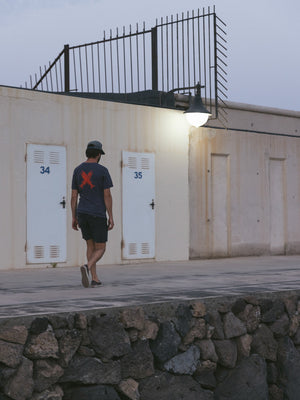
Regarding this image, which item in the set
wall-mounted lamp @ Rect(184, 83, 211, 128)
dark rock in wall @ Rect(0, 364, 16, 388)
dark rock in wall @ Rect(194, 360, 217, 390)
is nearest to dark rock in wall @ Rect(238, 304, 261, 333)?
dark rock in wall @ Rect(194, 360, 217, 390)

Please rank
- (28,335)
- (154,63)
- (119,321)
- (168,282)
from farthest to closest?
(154,63) < (168,282) < (119,321) < (28,335)

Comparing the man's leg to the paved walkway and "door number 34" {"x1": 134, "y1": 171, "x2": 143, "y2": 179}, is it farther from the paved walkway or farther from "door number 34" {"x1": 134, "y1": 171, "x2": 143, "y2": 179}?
"door number 34" {"x1": 134, "y1": 171, "x2": 143, "y2": 179}

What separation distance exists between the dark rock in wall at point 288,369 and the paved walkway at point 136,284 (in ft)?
2.07

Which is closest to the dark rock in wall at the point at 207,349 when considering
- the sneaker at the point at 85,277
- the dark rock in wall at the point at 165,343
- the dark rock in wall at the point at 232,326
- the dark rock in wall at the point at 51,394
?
the dark rock in wall at the point at 232,326

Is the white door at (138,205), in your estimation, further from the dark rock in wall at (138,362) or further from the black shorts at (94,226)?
the dark rock in wall at (138,362)

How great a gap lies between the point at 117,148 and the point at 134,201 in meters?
1.01

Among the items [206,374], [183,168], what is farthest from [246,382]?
[183,168]

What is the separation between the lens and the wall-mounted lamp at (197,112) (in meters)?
15.5

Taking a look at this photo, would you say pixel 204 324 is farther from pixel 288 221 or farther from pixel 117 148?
pixel 288 221

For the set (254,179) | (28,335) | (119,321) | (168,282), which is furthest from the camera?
(254,179)

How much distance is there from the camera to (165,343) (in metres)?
7.30

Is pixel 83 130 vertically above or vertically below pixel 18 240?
above

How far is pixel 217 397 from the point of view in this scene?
7871 millimetres

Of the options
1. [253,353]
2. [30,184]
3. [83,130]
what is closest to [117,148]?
[83,130]
